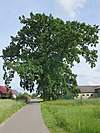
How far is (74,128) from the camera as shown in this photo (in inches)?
658

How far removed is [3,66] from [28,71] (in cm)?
531

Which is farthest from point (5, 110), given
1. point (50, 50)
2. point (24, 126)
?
point (50, 50)

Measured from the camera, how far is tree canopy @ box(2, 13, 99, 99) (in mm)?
70562

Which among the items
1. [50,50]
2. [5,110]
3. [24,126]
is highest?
[50,50]

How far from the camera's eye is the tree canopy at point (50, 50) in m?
70.6

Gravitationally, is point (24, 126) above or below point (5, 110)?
below

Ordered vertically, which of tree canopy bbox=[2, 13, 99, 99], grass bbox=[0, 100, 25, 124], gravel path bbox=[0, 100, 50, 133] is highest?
tree canopy bbox=[2, 13, 99, 99]

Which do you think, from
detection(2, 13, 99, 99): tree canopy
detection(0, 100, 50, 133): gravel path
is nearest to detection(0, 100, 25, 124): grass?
detection(0, 100, 50, 133): gravel path

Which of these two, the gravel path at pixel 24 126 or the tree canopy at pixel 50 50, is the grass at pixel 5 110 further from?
the tree canopy at pixel 50 50

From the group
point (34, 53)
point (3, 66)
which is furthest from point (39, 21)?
point (3, 66)

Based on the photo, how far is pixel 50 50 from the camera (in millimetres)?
73062

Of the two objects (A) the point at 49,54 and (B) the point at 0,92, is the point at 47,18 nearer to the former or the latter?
(A) the point at 49,54

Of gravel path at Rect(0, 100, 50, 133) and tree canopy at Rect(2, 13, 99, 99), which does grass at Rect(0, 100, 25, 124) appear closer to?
gravel path at Rect(0, 100, 50, 133)

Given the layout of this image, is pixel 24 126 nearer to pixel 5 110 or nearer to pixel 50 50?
pixel 5 110
